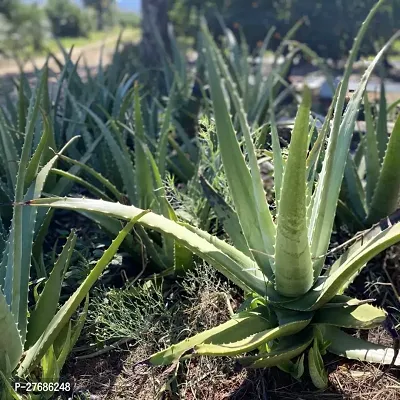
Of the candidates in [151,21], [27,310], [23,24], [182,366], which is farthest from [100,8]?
[182,366]

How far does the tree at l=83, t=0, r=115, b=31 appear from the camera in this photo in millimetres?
21052

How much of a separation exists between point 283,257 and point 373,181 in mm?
728

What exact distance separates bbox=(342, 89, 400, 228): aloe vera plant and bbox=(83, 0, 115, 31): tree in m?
21.0

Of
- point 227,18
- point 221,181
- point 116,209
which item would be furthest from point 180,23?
point 116,209

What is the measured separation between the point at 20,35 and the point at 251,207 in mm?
12468

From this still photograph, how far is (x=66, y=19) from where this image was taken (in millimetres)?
17453

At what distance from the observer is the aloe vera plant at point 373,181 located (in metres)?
1.41

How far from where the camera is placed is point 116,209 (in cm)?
99

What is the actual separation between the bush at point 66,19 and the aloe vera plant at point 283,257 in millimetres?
17599

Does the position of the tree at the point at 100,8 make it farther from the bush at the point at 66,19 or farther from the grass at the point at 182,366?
the grass at the point at 182,366

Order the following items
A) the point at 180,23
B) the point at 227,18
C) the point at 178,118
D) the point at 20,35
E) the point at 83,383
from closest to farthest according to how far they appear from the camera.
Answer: the point at 83,383 < the point at 178,118 < the point at 227,18 < the point at 180,23 < the point at 20,35

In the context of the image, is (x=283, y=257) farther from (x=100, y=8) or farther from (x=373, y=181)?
(x=100, y=8)

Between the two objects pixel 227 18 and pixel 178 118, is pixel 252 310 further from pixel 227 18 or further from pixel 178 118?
pixel 227 18

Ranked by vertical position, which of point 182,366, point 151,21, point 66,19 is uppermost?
point 151,21
